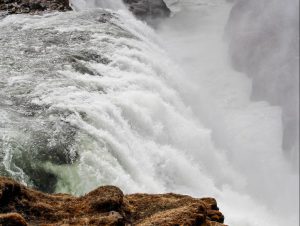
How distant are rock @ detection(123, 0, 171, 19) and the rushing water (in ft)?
24.0

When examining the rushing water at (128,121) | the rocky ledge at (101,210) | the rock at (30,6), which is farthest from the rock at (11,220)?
the rock at (30,6)

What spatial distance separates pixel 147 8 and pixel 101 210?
29.2 metres

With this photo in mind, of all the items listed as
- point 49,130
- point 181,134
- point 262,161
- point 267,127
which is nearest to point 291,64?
point 267,127

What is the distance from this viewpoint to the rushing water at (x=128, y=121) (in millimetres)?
10375

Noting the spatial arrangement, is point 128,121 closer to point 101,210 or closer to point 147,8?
point 101,210

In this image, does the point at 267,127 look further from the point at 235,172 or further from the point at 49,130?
the point at 49,130

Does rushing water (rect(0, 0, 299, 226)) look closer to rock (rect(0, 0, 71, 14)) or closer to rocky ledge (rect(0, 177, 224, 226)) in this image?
rock (rect(0, 0, 71, 14))

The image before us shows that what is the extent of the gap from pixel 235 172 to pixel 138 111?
6.19 metres

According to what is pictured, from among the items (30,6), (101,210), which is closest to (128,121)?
(101,210)

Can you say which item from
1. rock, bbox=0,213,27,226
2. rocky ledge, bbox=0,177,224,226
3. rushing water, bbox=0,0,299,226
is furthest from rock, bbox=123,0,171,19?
rock, bbox=0,213,27,226

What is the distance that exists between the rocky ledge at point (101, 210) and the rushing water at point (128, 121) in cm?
298

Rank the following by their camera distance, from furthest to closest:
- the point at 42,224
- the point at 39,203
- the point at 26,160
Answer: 1. the point at 26,160
2. the point at 39,203
3. the point at 42,224

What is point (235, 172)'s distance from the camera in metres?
18.1

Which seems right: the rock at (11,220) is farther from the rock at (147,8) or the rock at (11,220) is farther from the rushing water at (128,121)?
the rock at (147,8)
